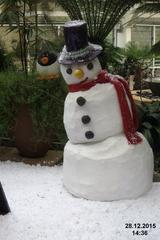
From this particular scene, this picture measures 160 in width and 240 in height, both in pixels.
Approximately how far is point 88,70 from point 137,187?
40.7 inches

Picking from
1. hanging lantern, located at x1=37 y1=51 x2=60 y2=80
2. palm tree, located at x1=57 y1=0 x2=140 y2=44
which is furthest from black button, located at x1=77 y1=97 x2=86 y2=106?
palm tree, located at x1=57 y1=0 x2=140 y2=44

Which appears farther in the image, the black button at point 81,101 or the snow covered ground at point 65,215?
the black button at point 81,101

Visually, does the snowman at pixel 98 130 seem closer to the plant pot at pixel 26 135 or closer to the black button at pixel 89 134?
the black button at pixel 89 134

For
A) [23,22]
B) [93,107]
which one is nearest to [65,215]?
[93,107]

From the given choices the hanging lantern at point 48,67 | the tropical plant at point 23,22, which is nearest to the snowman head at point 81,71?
the hanging lantern at point 48,67

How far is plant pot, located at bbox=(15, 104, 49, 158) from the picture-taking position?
4.14m

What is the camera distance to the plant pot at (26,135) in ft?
13.6

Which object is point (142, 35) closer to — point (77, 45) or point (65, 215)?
point (77, 45)

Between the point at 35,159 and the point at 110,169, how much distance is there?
1.39m

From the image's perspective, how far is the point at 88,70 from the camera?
3172 mm

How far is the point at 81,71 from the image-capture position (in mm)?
3119

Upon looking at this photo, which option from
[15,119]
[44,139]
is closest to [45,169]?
[44,139]

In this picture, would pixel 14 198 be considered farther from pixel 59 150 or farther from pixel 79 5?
pixel 79 5

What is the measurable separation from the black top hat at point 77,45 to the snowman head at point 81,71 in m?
0.06
